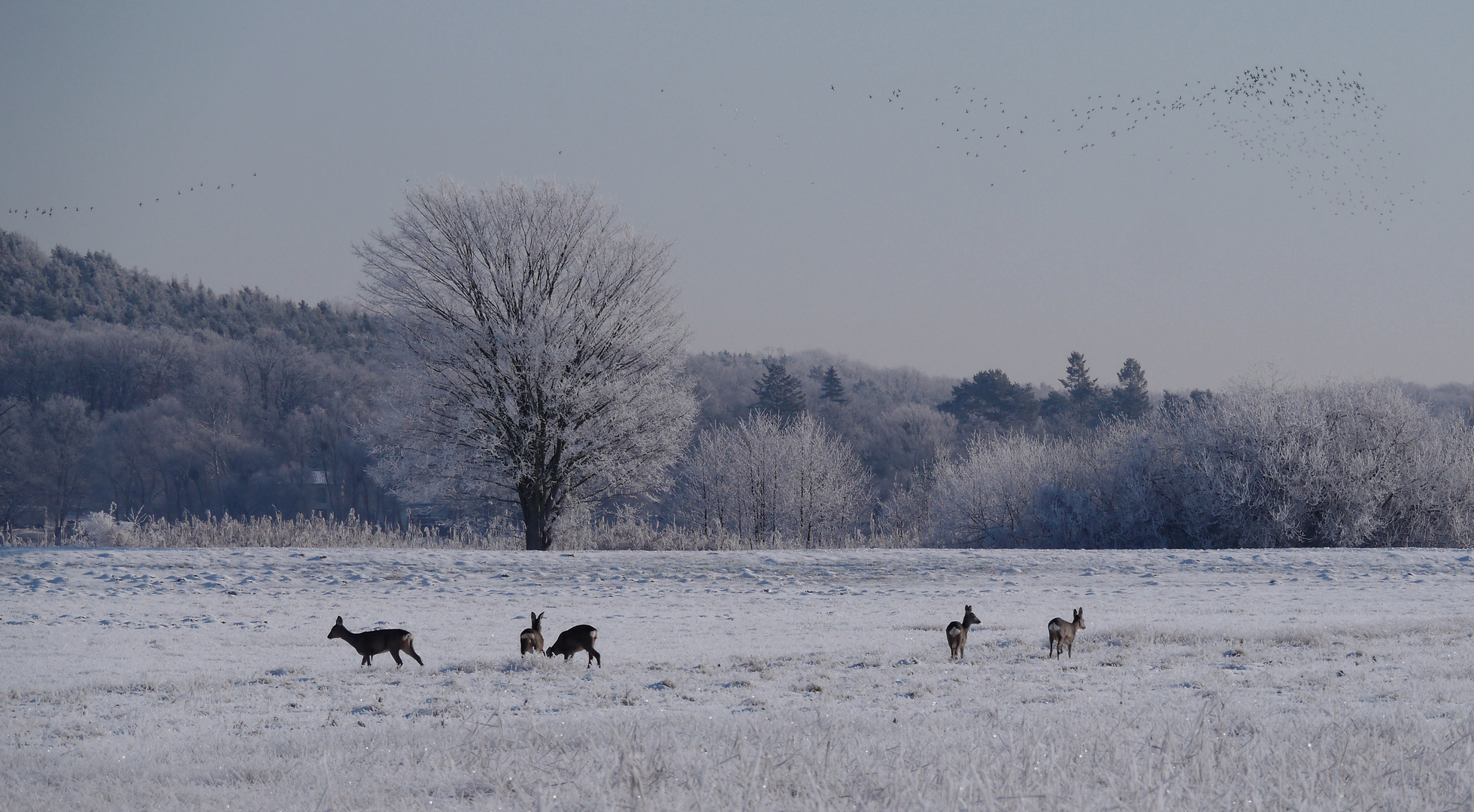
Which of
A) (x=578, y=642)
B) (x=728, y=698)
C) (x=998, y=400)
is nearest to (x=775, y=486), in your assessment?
(x=578, y=642)

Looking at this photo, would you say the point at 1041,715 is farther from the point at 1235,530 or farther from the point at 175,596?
the point at 1235,530

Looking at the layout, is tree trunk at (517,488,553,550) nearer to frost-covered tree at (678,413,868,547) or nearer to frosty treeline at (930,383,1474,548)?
frosty treeline at (930,383,1474,548)

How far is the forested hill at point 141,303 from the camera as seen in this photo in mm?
110750

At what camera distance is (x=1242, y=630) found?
36.3 feet

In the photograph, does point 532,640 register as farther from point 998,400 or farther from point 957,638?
point 998,400

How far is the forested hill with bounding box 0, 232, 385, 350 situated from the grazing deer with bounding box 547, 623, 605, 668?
10690 centimetres

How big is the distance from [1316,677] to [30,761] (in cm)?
881

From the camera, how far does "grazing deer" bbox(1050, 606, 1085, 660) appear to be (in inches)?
357

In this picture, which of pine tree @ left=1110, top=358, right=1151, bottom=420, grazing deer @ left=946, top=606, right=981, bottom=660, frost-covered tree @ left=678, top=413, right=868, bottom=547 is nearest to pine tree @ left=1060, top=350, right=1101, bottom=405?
pine tree @ left=1110, top=358, right=1151, bottom=420

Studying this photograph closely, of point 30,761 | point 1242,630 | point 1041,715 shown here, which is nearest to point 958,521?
point 1242,630

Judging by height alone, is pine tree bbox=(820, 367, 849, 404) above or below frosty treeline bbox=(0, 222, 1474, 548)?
above

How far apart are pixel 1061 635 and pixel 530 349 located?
17763 millimetres

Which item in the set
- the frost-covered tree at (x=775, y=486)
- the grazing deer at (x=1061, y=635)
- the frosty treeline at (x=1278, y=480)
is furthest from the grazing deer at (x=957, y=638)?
the frost-covered tree at (x=775, y=486)

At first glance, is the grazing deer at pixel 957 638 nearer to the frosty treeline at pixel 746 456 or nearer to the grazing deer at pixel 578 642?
the grazing deer at pixel 578 642
